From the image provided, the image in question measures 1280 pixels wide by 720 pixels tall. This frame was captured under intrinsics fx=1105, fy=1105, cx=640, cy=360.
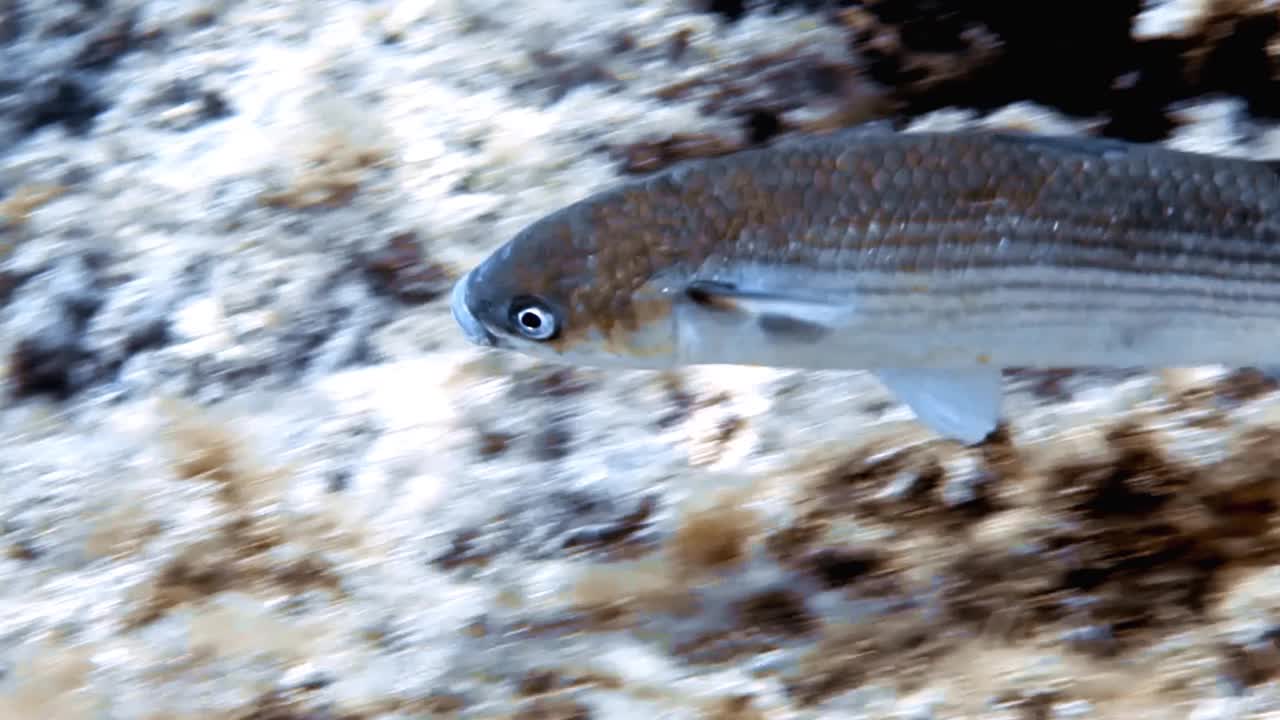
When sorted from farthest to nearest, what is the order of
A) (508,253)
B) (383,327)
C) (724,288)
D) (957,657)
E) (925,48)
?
(925,48), (383,327), (957,657), (508,253), (724,288)

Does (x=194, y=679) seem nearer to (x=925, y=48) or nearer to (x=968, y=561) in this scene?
(x=968, y=561)

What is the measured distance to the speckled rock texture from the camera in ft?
6.16

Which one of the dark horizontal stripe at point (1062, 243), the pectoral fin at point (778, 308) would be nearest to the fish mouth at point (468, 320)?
the pectoral fin at point (778, 308)

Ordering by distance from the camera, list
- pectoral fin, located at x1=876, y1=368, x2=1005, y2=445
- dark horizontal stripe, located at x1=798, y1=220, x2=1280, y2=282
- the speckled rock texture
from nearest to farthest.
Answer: dark horizontal stripe, located at x1=798, y1=220, x2=1280, y2=282, pectoral fin, located at x1=876, y1=368, x2=1005, y2=445, the speckled rock texture

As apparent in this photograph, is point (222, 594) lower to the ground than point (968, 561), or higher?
higher

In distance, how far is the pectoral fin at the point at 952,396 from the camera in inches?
66.5

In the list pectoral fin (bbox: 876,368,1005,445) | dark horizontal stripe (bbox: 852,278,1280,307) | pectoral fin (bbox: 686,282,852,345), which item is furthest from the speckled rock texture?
pectoral fin (bbox: 686,282,852,345)

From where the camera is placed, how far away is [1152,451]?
6.34 feet

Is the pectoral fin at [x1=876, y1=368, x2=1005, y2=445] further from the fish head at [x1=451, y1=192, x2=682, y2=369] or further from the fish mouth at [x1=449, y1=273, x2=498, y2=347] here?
the fish mouth at [x1=449, y1=273, x2=498, y2=347]

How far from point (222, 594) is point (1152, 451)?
1.76 meters

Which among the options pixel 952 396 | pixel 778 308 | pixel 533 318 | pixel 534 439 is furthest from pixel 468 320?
pixel 952 396

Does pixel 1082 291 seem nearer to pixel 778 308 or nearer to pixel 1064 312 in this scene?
pixel 1064 312

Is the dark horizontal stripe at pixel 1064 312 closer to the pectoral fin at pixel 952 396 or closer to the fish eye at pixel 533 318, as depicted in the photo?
the pectoral fin at pixel 952 396

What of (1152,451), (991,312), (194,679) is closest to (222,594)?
(194,679)
